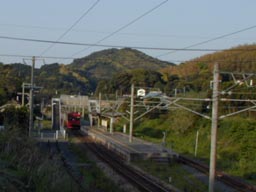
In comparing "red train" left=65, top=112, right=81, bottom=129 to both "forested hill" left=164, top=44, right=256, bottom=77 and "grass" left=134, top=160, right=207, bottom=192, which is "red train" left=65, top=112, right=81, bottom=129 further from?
"grass" left=134, top=160, right=207, bottom=192

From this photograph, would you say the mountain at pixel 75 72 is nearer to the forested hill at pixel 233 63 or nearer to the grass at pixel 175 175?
the grass at pixel 175 175

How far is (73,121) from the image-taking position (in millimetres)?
63656

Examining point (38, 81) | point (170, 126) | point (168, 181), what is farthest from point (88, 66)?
point (168, 181)

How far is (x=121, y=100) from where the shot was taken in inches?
2331

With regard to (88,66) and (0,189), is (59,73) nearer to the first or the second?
(88,66)

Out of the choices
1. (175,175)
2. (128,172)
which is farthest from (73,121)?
(175,175)

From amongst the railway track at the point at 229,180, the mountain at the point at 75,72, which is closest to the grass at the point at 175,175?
the railway track at the point at 229,180

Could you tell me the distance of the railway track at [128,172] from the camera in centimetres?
2304

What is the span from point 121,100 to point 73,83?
74.2 metres

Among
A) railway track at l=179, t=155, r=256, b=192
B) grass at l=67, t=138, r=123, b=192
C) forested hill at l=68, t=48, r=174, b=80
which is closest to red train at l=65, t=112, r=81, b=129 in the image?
grass at l=67, t=138, r=123, b=192

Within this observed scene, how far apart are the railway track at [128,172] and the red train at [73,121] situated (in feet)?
70.2

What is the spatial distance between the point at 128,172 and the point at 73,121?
3603 centimetres

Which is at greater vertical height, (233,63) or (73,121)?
(233,63)

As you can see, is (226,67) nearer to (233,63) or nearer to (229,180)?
(233,63)
